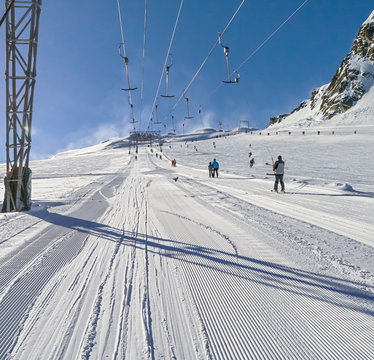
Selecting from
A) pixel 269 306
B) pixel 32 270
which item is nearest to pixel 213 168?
pixel 32 270

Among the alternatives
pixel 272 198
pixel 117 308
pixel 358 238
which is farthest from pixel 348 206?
pixel 117 308

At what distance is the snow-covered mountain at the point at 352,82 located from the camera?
126 m

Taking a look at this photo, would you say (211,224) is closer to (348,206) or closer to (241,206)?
(241,206)

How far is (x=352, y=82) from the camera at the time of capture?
134125mm

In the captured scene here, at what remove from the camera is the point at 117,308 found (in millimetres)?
2857

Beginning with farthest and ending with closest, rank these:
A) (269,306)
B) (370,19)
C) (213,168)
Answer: (370,19) → (213,168) → (269,306)

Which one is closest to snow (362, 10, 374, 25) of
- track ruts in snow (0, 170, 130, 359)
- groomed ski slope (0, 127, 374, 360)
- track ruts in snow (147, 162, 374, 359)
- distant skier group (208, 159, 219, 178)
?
distant skier group (208, 159, 219, 178)

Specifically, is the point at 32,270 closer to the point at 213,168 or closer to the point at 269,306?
the point at 269,306

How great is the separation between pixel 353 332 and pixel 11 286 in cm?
392

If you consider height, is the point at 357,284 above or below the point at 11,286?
below

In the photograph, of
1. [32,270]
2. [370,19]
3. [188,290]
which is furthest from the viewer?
[370,19]

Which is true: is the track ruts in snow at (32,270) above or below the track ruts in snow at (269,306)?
above

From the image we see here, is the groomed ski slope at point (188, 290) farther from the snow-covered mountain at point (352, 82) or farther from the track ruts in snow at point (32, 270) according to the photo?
the snow-covered mountain at point (352, 82)

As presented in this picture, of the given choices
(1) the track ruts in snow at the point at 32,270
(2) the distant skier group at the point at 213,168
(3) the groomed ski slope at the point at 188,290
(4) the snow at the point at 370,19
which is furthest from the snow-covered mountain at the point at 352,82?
(1) the track ruts in snow at the point at 32,270
